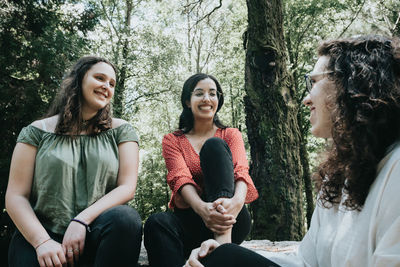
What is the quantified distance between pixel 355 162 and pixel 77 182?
1.67 m

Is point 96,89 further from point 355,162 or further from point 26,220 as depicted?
point 355,162

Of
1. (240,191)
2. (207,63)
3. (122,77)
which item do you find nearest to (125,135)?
(240,191)

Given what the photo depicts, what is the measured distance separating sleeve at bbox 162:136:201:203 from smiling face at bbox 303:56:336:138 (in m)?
1.16

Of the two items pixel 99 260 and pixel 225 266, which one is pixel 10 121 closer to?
pixel 99 260

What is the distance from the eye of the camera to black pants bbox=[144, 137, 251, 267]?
78.2 inches

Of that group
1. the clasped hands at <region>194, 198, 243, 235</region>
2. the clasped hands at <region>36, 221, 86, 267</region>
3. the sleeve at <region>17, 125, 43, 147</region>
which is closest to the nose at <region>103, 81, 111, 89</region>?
the sleeve at <region>17, 125, 43, 147</region>

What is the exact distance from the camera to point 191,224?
226 cm

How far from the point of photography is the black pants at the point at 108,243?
1708 mm

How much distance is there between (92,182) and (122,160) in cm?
26

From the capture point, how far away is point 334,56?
53.1 inches

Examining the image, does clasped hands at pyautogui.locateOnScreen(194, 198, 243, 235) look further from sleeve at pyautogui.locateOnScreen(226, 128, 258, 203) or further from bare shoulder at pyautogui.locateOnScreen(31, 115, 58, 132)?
bare shoulder at pyautogui.locateOnScreen(31, 115, 58, 132)

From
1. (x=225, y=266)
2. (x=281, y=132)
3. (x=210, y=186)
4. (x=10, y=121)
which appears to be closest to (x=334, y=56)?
(x=225, y=266)

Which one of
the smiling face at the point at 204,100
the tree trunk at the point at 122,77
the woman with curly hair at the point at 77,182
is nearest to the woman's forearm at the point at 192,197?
the woman with curly hair at the point at 77,182

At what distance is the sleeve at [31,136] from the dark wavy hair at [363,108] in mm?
1830
